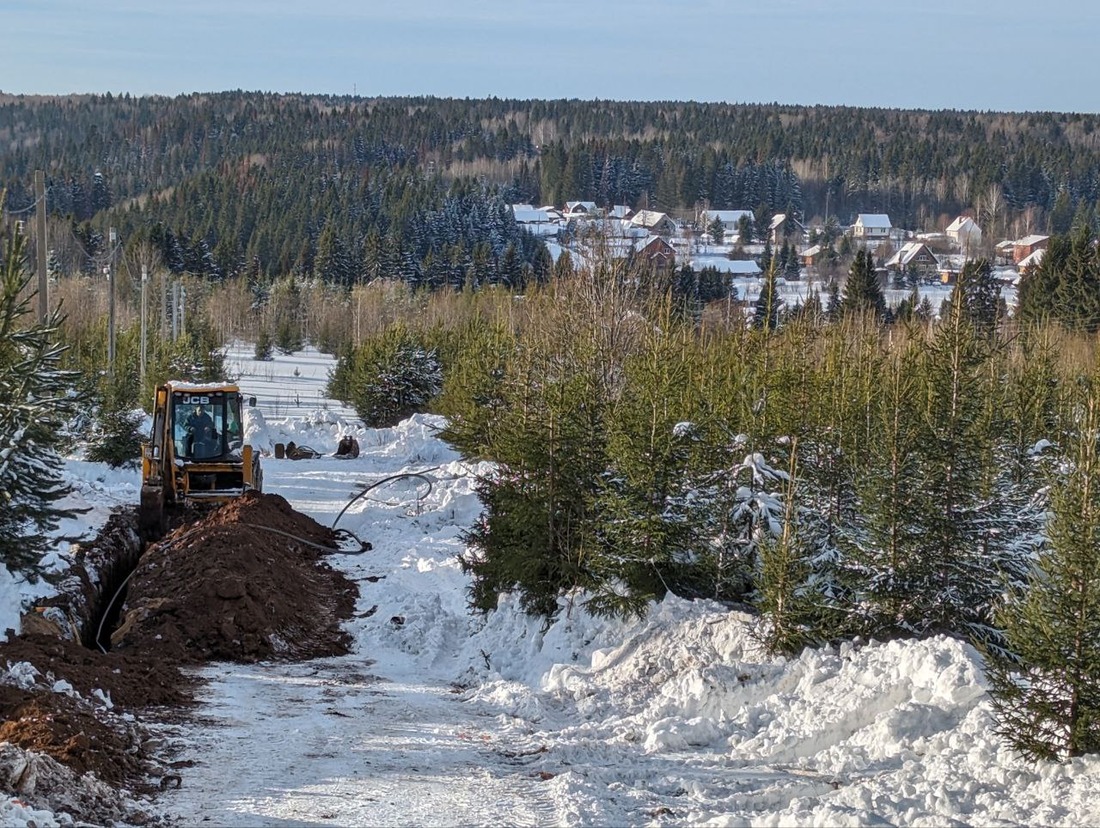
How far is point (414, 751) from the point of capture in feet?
31.8

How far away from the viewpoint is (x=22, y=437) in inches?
559

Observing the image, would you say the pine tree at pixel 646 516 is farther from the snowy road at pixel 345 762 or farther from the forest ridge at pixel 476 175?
the forest ridge at pixel 476 175

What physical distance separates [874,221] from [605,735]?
475 feet

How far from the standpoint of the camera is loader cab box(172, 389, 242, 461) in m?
21.1

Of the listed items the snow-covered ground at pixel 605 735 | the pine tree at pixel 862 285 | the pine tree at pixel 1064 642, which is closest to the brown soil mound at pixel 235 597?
the snow-covered ground at pixel 605 735

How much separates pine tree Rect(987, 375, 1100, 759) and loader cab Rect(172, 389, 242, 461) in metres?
15.8

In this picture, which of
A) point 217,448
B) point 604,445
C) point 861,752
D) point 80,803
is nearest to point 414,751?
point 80,803

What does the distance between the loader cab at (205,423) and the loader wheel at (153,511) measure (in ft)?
3.69

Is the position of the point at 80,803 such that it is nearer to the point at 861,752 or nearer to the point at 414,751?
the point at 414,751

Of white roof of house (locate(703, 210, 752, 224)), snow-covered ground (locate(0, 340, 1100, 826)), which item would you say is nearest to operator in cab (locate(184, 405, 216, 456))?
snow-covered ground (locate(0, 340, 1100, 826))

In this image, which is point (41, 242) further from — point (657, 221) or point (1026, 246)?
point (657, 221)

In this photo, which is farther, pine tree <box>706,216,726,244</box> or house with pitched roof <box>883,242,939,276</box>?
pine tree <box>706,216,726,244</box>

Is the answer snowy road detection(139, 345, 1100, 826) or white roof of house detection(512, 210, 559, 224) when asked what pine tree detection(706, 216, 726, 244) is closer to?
white roof of house detection(512, 210, 559, 224)

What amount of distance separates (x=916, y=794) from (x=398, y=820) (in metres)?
3.46
